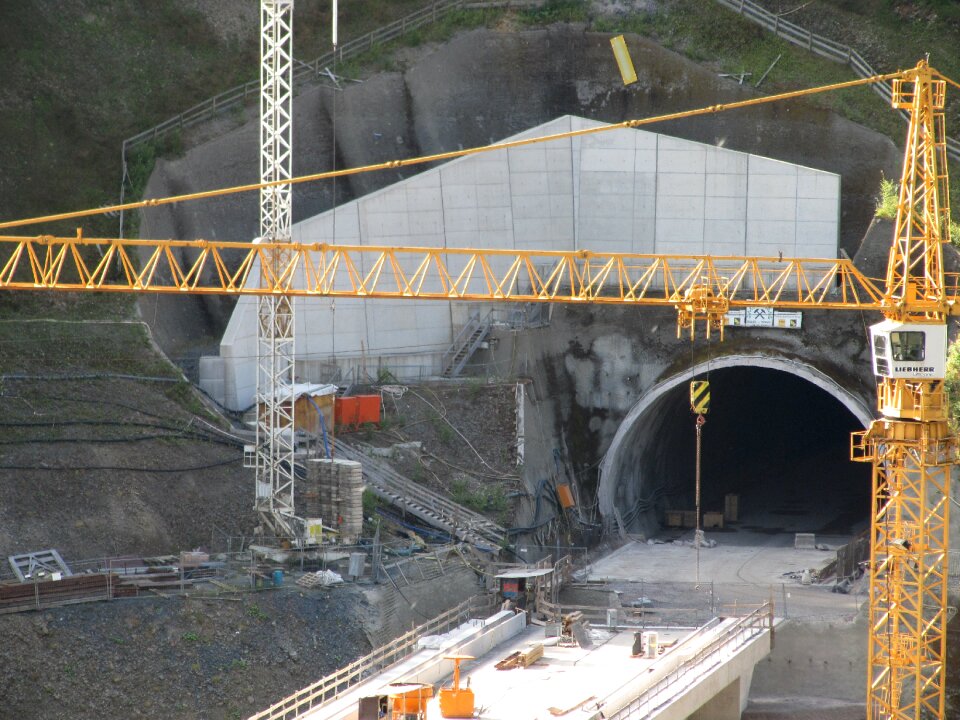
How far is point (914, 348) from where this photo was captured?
3694 cm

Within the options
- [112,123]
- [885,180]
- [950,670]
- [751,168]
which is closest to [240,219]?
[112,123]

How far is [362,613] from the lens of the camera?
38156 mm

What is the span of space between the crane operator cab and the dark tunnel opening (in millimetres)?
15019

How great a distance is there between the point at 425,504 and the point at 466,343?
7975 millimetres

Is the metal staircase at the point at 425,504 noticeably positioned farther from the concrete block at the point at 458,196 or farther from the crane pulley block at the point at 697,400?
the concrete block at the point at 458,196

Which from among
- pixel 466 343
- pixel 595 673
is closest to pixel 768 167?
pixel 466 343

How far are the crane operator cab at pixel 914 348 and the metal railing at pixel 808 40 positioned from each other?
62.1 ft

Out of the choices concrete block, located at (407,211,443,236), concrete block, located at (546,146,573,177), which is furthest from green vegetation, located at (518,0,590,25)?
concrete block, located at (407,211,443,236)

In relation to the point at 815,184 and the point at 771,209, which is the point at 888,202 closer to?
the point at 815,184

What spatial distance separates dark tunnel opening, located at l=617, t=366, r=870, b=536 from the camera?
54.3 metres

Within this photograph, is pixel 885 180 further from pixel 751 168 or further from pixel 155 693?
pixel 155 693

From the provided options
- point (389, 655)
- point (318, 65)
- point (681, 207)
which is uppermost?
point (318, 65)

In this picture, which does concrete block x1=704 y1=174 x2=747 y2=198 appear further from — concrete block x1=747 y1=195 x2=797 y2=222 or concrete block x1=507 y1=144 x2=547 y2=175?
concrete block x1=507 y1=144 x2=547 y2=175

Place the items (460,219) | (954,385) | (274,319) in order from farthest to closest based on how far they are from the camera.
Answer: (460,219), (954,385), (274,319)
